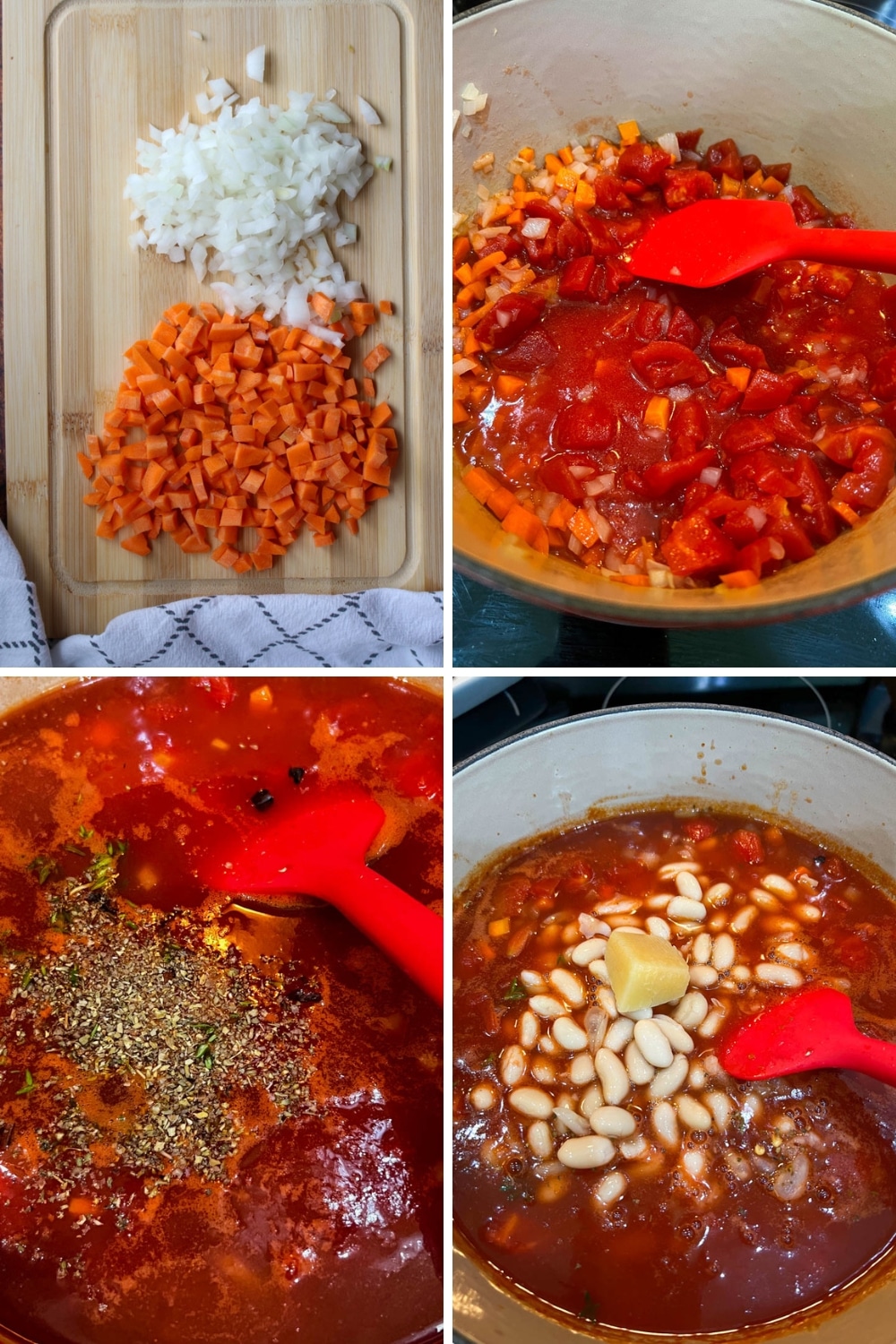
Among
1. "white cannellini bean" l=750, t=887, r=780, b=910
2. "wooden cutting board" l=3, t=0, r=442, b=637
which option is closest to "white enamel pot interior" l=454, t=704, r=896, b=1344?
"white cannellini bean" l=750, t=887, r=780, b=910

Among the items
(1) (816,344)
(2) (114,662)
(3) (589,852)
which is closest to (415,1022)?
(3) (589,852)

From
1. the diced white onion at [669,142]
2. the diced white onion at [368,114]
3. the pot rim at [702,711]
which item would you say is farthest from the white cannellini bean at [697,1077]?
the diced white onion at [368,114]

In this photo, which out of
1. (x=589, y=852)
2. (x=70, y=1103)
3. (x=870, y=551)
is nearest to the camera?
(x=870, y=551)

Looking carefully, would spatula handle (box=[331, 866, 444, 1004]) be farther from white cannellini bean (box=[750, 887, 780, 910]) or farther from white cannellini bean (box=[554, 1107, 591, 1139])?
white cannellini bean (box=[750, 887, 780, 910])

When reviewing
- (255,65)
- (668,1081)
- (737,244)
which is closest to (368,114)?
(255,65)

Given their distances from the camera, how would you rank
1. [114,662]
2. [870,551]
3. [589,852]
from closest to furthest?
[870,551] → [589,852] → [114,662]

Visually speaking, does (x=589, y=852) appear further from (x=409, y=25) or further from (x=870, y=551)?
(x=409, y=25)

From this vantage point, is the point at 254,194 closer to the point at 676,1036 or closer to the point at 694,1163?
the point at 676,1036
